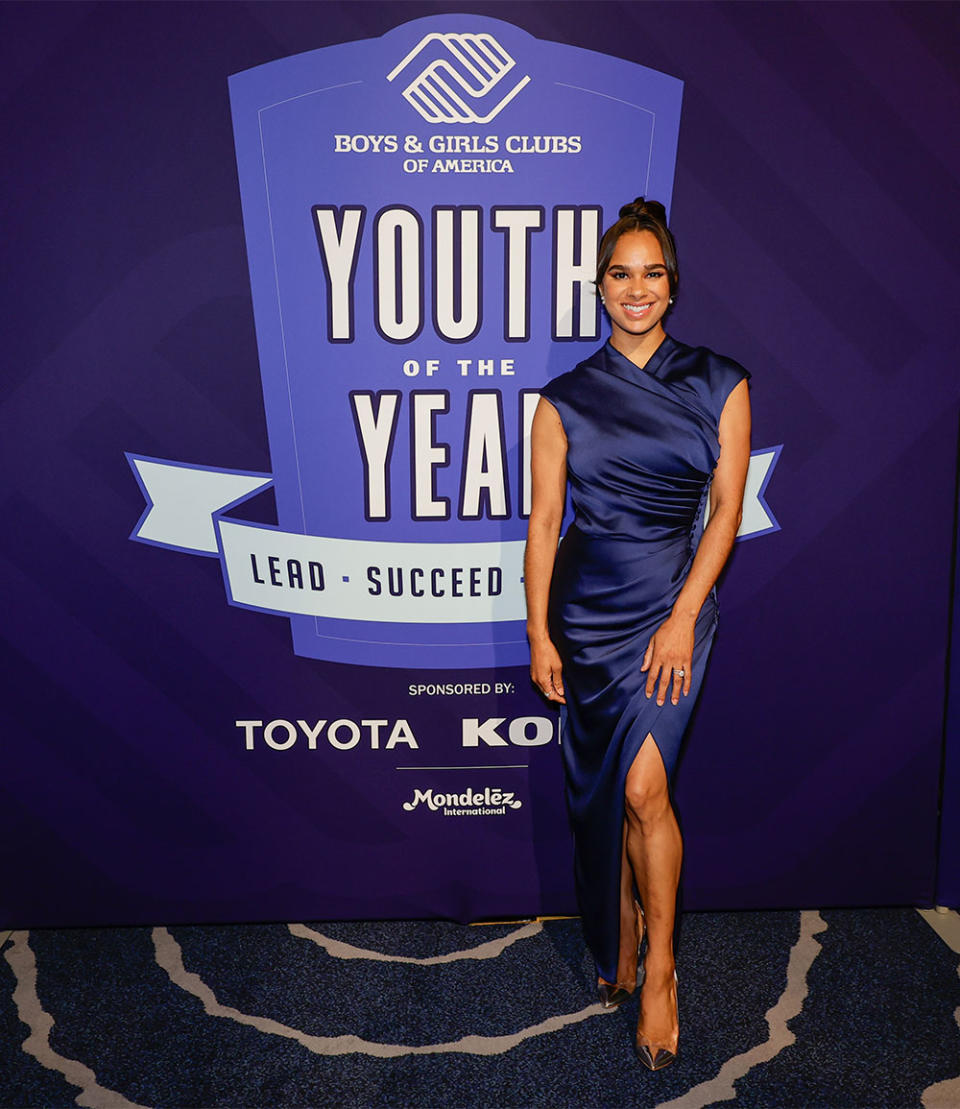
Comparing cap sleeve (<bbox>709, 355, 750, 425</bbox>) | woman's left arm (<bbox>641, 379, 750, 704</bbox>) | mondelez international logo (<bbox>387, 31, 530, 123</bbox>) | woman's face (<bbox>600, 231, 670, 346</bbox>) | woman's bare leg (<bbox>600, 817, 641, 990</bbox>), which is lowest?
woman's bare leg (<bbox>600, 817, 641, 990</bbox>)

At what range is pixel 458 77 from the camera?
2086 mm

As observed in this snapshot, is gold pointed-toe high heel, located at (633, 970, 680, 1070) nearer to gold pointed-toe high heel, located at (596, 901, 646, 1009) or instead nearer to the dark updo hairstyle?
gold pointed-toe high heel, located at (596, 901, 646, 1009)

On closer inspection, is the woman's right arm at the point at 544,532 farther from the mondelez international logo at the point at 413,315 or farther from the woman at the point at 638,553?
the mondelez international logo at the point at 413,315

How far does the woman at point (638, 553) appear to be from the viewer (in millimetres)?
1896

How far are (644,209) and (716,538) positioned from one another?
70 centimetres

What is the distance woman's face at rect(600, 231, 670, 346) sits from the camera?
1857 millimetres

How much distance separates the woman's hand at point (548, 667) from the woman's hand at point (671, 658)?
0.20 meters

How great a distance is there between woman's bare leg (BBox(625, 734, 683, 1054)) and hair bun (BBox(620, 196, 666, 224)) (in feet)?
3.52

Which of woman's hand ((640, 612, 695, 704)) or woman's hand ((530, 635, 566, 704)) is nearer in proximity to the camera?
woman's hand ((640, 612, 695, 704))

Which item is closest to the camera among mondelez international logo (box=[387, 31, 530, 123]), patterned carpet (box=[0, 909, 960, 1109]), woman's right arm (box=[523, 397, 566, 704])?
patterned carpet (box=[0, 909, 960, 1109])

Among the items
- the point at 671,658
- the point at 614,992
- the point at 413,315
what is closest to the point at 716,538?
the point at 671,658

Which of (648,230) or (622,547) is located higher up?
(648,230)

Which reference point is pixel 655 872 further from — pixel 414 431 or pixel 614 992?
pixel 414 431

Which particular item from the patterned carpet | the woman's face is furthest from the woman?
the patterned carpet
